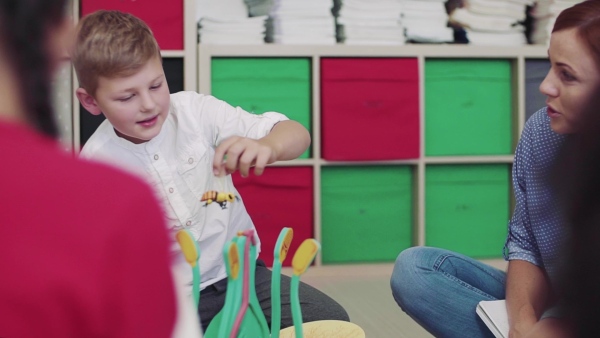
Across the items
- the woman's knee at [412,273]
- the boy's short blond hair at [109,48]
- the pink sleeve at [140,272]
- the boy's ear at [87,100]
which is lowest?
the woman's knee at [412,273]

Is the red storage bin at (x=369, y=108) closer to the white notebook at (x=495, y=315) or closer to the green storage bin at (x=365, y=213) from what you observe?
the green storage bin at (x=365, y=213)

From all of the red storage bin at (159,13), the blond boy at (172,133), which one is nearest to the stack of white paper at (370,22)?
the red storage bin at (159,13)

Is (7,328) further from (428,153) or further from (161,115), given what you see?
(428,153)

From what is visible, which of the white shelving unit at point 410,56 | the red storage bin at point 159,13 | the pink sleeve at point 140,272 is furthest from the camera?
the white shelving unit at point 410,56

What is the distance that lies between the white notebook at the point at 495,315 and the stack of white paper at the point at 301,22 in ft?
4.91

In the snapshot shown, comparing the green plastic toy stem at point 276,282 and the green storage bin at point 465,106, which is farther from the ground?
the green storage bin at point 465,106

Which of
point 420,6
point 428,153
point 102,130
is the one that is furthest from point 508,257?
point 420,6

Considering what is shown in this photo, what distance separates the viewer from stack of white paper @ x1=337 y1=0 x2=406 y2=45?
8.91ft

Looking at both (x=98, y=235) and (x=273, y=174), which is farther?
(x=273, y=174)

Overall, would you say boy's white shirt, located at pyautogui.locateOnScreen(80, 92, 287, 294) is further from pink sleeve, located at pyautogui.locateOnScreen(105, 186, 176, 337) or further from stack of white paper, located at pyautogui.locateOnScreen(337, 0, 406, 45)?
stack of white paper, located at pyautogui.locateOnScreen(337, 0, 406, 45)

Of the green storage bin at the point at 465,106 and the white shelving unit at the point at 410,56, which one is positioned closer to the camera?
the white shelving unit at the point at 410,56

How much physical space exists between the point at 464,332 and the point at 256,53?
1438mm

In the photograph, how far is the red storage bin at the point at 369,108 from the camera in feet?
8.80

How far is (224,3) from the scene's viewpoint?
8.80ft
